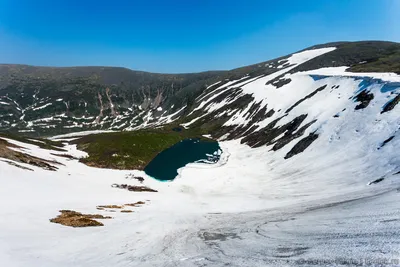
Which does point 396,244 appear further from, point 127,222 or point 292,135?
point 292,135

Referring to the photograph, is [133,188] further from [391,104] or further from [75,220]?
[391,104]

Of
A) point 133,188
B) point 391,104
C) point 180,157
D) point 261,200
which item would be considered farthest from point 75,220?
point 180,157

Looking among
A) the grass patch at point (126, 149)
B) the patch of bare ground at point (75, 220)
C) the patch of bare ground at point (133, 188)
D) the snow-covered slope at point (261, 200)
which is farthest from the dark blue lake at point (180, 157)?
the patch of bare ground at point (75, 220)

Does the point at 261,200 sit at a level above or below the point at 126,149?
below

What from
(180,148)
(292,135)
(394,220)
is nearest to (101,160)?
A: (180,148)

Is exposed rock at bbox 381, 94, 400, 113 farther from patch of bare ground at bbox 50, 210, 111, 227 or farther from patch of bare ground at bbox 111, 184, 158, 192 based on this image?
patch of bare ground at bbox 50, 210, 111, 227
